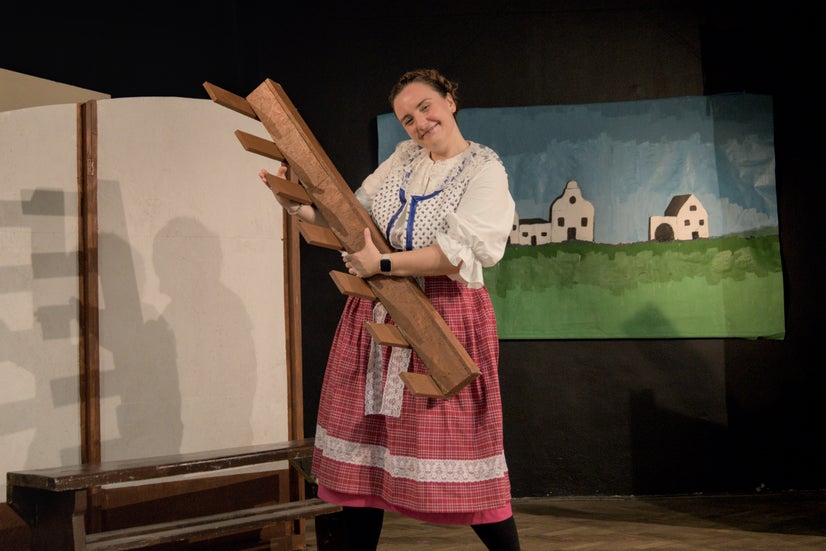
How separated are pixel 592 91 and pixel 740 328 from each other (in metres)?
1.54

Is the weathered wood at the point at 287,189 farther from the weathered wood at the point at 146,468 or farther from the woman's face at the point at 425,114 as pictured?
the weathered wood at the point at 146,468

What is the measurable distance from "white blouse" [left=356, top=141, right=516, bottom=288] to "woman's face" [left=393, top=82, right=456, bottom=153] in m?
0.07

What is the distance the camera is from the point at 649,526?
424cm

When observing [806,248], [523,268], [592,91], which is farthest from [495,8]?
[806,248]

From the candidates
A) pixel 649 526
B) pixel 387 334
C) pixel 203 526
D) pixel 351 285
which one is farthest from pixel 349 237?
pixel 649 526

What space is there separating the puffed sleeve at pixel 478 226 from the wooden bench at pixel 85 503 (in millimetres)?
1334

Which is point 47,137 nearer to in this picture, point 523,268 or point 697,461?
point 523,268

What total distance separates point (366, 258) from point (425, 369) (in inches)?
12.8

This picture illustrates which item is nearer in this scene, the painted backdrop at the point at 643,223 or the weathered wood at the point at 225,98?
the weathered wood at the point at 225,98

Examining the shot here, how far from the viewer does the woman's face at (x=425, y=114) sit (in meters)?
2.44

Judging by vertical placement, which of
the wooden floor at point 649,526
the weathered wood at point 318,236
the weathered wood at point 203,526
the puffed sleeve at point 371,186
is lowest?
the wooden floor at point 649,526

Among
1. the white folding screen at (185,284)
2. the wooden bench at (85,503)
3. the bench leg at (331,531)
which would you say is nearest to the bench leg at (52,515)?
the wooden bench at (85,503)

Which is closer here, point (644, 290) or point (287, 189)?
point (287, 189)

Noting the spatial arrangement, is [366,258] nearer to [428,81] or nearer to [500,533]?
[428,81]
